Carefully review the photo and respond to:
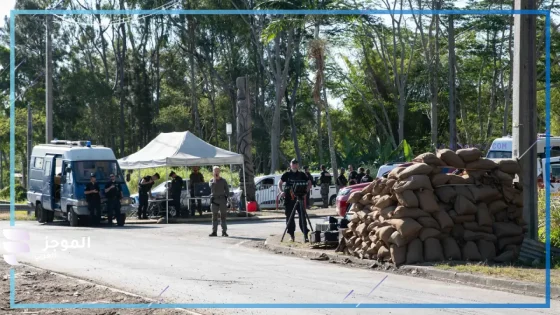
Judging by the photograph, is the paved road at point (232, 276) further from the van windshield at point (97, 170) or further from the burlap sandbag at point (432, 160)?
the van windshield at point (97, 170)

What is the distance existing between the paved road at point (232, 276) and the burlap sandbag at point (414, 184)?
1575mm

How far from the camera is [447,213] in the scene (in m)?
15.1

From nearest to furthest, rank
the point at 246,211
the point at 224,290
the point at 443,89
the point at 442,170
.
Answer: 1. the point at 224,290
2. the point at 442,170
3. the point at 246,211
4. the point at 443,89

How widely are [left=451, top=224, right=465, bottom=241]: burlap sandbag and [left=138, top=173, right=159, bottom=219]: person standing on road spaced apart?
16.4 metres

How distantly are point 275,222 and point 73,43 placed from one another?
36.5m

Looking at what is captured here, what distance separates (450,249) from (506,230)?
1.07 m

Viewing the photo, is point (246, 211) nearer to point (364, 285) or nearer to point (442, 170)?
point (442, 170)

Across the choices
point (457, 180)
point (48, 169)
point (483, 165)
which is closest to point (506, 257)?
point (457, 180)

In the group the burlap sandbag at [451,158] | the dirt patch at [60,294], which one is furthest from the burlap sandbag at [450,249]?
the dirt patch at [60,294]

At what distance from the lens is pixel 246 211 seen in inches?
1209

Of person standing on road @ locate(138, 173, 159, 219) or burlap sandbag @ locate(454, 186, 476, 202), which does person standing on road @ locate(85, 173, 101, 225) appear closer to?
person standing on road @ locate(138, 173, 159, 219)

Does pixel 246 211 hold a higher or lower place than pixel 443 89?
lower

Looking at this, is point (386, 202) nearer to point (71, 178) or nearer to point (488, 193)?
point (488, 193)

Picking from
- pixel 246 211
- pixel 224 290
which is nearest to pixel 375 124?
pixel 246 211
